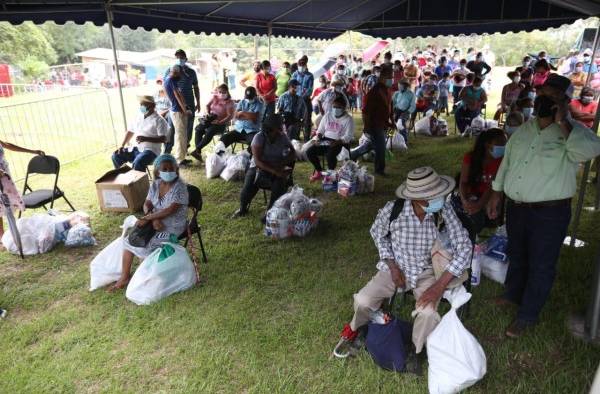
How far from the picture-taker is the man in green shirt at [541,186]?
277 centimetres

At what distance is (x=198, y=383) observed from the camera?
2.83 metres

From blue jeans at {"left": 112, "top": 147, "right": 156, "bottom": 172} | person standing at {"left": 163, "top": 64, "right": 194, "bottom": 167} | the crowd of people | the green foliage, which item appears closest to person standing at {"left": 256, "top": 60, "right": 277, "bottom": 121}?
person standing at {"left": 163, "top": 64, "right": 194, "bottom": 167}

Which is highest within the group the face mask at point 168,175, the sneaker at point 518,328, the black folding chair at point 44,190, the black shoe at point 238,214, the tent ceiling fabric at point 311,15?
the tent ceiling fabric at point 311,15

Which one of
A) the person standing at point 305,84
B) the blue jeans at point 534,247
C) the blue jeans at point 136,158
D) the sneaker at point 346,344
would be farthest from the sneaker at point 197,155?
the blue jeans at point 534,247

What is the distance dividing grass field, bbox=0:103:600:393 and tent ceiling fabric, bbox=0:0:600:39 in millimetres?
2963

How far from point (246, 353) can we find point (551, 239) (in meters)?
2.22

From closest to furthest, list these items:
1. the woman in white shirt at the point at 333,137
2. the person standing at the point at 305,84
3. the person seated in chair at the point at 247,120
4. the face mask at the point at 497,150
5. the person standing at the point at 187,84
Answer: the face mask at the point at 497,150
the woman in white shirt at the point at 333,137
the person seated in chair at the point at 247,120
the person standing at the point at 187,84
the person standing at the point at 305,84

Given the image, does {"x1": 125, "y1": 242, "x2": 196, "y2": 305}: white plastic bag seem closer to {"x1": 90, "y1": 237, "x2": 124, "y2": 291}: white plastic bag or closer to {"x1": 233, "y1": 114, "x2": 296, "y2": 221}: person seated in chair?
{"x1": 90, "y1": 237, "x2": 124, "y2": 291}: white plastic bag

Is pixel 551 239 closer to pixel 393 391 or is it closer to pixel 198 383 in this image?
pixel 393 391

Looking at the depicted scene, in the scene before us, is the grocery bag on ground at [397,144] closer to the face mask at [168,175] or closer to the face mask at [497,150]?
the face mask at [497,150]

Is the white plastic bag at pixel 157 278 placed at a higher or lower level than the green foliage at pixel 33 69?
lower

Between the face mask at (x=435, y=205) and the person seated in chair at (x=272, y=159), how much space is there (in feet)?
9.17

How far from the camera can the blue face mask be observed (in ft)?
8.89

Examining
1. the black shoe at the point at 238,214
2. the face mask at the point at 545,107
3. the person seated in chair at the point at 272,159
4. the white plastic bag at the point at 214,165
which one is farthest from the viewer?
the white plastic bag at the point at 214,165
